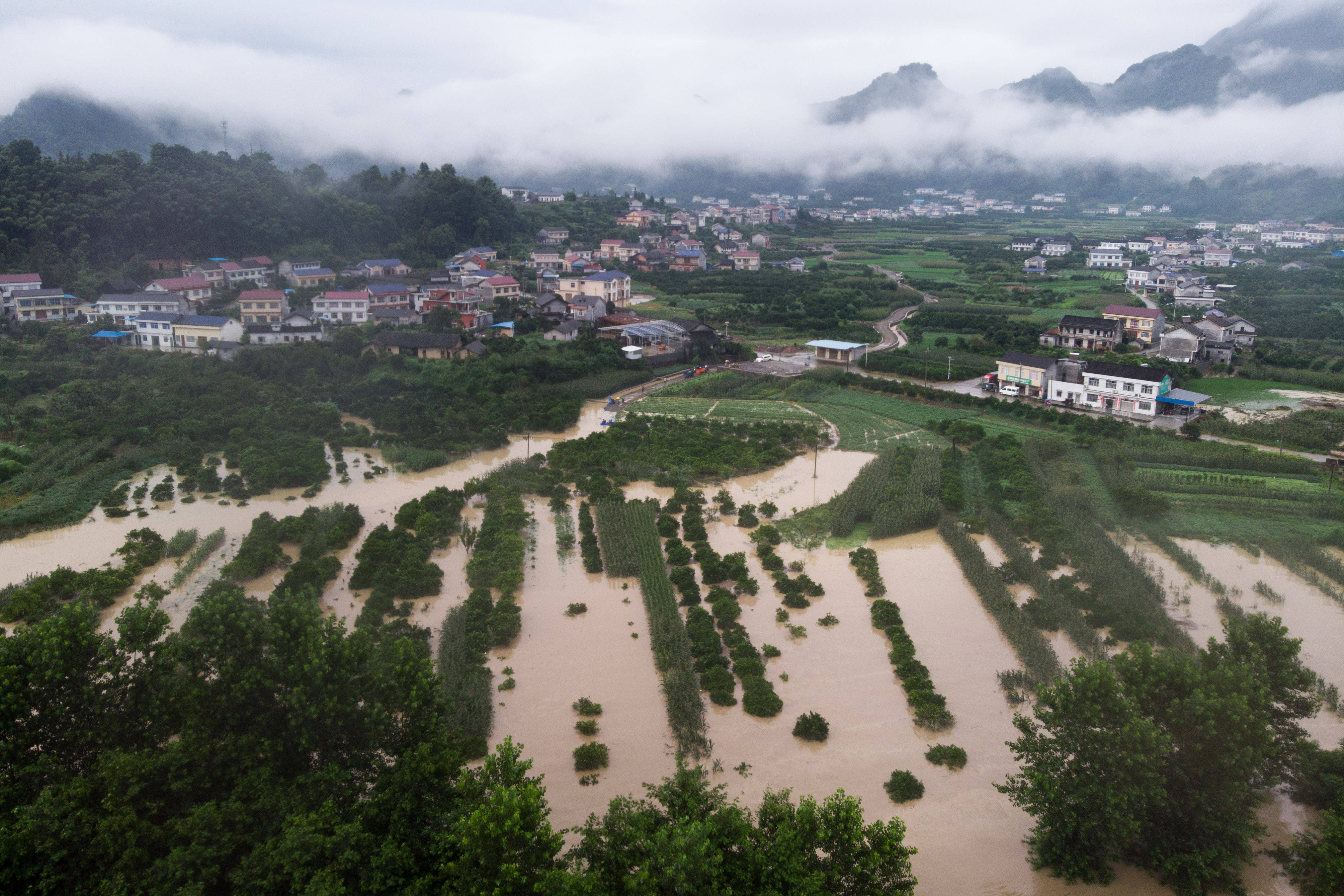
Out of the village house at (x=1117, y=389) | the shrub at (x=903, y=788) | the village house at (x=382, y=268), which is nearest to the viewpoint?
the shrub at (x=903, y=788)

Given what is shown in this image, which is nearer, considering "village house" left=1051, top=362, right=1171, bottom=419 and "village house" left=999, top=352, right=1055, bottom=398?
"village house" left=1051, top=362, right=1171, bottom=419

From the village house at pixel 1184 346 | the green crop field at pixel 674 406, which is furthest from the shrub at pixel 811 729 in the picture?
the village house at pixel 1184 346

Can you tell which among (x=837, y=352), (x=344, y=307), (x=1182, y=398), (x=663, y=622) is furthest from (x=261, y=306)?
(x=1182, y=398)

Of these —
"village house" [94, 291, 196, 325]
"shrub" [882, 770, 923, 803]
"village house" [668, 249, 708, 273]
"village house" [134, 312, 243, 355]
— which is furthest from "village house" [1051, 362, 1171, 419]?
"village house" [94, 291, 196, 325]

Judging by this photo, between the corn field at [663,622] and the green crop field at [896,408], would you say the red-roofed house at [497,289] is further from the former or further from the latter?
the corn field at [663,622]

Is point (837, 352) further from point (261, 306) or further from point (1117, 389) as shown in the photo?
point (261, 306)

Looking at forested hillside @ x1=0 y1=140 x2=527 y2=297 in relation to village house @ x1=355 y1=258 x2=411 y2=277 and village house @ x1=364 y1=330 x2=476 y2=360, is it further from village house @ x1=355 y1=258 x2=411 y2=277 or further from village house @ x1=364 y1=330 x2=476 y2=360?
village house @ x1=364 y1=330 x2=476 y2=360
